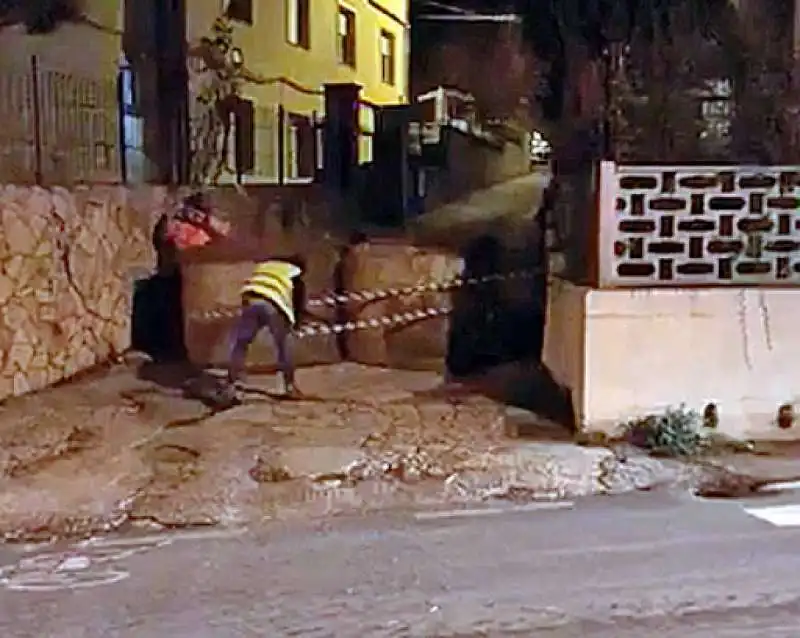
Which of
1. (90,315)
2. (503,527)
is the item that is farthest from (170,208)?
(503,527)

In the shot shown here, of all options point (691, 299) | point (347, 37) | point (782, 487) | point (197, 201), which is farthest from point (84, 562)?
point (347, 37)

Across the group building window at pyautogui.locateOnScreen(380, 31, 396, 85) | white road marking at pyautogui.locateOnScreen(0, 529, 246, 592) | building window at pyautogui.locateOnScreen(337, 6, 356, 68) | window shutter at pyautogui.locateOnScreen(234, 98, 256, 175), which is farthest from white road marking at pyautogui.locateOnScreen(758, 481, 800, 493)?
building window at pyautogui.locateOnScreen(380, 31, 396, 85)

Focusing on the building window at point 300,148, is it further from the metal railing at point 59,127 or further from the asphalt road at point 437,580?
the asphalt road at point 437,580

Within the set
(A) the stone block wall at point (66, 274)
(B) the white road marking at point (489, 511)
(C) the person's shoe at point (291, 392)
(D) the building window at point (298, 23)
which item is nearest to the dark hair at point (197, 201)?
(A) the stone block wall at point (66, 274)

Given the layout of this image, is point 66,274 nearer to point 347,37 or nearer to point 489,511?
point 489,511

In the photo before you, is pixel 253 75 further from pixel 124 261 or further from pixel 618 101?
pixel 618 101

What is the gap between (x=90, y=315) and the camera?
10.5 meters

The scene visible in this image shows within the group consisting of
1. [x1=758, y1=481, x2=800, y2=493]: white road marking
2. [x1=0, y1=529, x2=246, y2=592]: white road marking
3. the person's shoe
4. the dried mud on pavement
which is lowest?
[x1=0, y1=529, x2=246, y2=592]: white road marking

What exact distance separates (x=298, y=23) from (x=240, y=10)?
2.40 m

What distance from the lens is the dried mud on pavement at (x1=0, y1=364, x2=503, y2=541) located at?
21.1 feet

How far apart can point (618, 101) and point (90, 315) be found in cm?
522

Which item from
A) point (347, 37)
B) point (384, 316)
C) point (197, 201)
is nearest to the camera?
point (384, 316)

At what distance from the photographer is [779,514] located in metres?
6.27

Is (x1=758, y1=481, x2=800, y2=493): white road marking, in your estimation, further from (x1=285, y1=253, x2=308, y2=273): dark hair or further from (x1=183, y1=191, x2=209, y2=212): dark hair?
(x1=183, y1=191, x2=209, y2=212): dark hair
